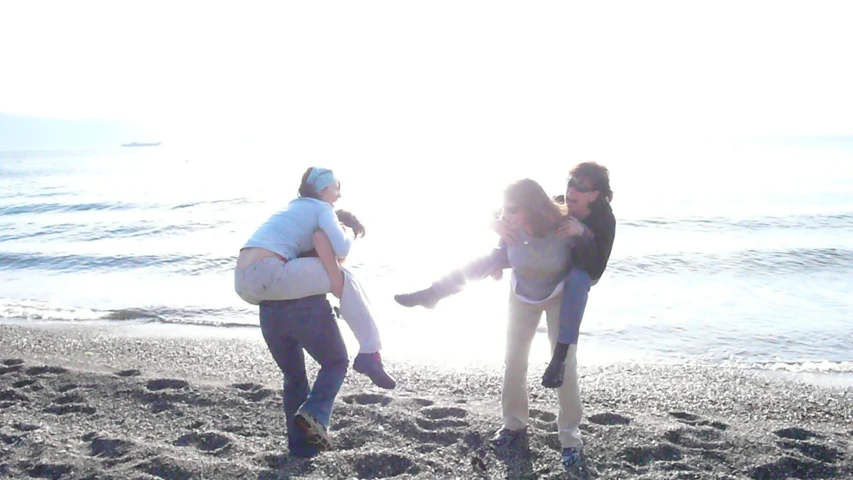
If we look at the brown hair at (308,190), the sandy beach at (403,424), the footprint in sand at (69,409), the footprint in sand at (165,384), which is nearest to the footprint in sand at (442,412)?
the sandy beach at (403,424)

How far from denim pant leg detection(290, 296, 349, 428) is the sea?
0.89 metres

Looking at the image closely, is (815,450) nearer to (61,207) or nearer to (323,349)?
(323,349)

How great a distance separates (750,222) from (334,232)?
2064cm

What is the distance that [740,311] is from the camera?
10750 mm

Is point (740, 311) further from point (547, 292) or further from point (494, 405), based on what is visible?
point (547, 292)

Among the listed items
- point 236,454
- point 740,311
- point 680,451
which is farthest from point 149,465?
point 740,311

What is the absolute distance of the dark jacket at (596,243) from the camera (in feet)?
14.2

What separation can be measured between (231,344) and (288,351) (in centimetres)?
438

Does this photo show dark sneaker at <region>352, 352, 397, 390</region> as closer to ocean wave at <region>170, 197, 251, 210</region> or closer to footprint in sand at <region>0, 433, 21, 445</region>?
footprint in sand at <region>0, 433, 21, 445</region>

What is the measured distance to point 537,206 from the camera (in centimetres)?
431

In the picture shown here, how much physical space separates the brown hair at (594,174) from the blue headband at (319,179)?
1452mm

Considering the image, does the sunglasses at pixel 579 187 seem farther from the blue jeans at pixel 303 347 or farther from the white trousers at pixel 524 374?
the blue jeans at pixel 303 347

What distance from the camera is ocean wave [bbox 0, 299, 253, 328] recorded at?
10.3 m

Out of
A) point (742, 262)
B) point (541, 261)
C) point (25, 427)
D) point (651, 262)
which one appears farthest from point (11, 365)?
point (742, 262)
